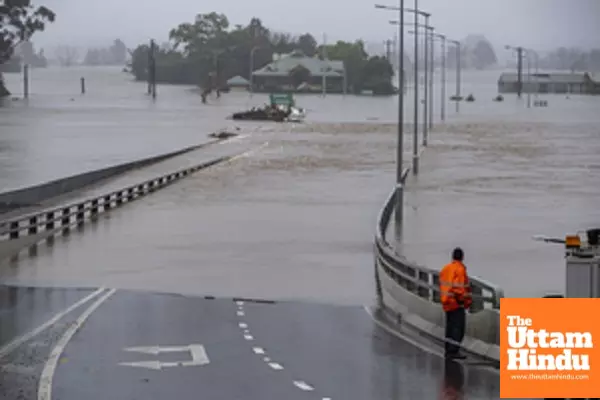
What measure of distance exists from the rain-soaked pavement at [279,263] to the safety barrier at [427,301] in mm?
738

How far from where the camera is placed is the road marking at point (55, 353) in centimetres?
2072

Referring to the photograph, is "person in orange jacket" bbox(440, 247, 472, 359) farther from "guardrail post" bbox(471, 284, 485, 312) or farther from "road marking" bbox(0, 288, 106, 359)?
"road marking" bbox(0, 288, 106, 359)

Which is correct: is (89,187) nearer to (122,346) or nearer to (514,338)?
(122,346)

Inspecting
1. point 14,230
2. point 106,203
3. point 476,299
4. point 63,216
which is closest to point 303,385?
point 476,299

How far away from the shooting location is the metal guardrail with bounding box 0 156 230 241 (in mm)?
45562

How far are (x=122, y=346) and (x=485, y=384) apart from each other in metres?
6.89

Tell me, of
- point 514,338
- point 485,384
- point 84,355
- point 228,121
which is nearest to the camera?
point 514,338

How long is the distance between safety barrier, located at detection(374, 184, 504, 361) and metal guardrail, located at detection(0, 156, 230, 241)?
14.1 meters

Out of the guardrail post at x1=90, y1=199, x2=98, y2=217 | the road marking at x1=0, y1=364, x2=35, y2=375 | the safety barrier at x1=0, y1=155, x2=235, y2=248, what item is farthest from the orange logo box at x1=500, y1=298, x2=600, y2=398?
the guardrail post at x1=90, y1=199, x2=98, y2=217


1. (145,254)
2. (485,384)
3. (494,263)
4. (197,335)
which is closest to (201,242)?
(145,254)

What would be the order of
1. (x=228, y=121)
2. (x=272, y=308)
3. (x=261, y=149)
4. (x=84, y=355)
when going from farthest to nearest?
(x=228, y=121) → (x=261, y=149) → (x=272, y=308) → (x=84, y=355)

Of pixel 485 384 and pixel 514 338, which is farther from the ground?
pixel 514 338

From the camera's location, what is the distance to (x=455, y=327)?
925 inches

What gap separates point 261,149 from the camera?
106375 mm
